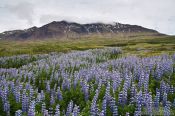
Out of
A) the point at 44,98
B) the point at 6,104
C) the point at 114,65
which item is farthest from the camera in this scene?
the point at 114,65

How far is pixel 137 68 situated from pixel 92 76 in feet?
9.65

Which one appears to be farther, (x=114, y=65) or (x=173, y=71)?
(x=114, y=65)

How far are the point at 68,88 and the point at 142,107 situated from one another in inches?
234

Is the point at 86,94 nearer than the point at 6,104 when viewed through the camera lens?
No

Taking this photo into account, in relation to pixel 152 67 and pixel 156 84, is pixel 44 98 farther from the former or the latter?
pixel 152 67

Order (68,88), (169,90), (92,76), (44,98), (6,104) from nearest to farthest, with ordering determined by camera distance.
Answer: (6,104) → (44,98) → (169,90) → (68,88) → (92,76)

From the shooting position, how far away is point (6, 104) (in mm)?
13320

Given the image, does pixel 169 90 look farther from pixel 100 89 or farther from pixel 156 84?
pixel 100 89

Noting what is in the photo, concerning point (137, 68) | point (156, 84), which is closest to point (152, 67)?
point (137, 68)

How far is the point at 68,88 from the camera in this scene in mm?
17203

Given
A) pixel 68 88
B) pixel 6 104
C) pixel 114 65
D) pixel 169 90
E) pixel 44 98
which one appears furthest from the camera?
pixel 114 65

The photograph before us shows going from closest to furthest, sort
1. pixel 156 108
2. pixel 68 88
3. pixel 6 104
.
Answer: pixel 156 108, pixel 6 104, pixel 68 88

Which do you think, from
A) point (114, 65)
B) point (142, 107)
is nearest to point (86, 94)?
point (142, 107)

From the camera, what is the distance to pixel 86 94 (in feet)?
49.6
